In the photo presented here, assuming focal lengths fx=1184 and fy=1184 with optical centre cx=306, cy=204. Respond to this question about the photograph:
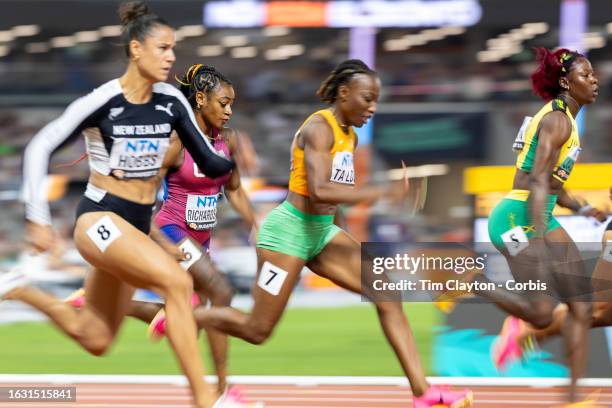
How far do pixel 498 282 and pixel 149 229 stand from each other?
9.45 ft

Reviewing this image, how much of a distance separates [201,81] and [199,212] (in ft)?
2.68

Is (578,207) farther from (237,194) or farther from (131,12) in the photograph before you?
(131,12)

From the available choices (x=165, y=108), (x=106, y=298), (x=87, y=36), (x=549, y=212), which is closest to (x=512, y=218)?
(x=549, y=212)

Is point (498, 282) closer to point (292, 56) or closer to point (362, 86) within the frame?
point (362, 86)

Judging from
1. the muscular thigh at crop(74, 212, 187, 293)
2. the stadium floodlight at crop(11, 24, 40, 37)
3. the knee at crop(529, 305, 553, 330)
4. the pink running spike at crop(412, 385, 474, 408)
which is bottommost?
the stadium floodlight at crop(11, 24, 40, 37)

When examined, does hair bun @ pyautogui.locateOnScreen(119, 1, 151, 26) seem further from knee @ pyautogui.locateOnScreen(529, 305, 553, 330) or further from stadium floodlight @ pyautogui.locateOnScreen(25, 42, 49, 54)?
stadium floodlight @ pyautogui.locateOnScreen(25, 42, 49, 54)

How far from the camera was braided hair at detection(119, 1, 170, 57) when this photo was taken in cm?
595

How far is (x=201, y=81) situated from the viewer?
7.38 metres

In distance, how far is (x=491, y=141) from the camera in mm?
19531

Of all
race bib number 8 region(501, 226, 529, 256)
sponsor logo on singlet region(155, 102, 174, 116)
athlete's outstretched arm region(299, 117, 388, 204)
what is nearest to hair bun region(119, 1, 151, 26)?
sponsor logo on singlet region(155, 102, 174, 116)

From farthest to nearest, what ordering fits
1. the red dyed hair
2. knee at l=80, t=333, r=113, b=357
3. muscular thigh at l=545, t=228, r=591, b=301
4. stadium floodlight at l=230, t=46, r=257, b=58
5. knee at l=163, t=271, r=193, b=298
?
stadium floodlight at l=230, t=46, r=257, b=58 → the red dyed hair → muscular thigh at l=545, t=228, r=591, b=301 → knee at l=80, t=333, r=113, b=357 → knee at l=163, t=271, r=193, b=298

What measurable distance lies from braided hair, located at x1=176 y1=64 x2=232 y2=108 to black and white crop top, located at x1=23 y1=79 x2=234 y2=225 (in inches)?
51.5

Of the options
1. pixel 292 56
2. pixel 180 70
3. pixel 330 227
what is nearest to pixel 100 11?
pixel 180 70

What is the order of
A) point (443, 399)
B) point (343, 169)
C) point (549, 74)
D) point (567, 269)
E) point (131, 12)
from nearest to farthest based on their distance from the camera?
point (131, 12) → point (443, 399) → point (343, 169) → point (567, 269) → point (549, 74)
